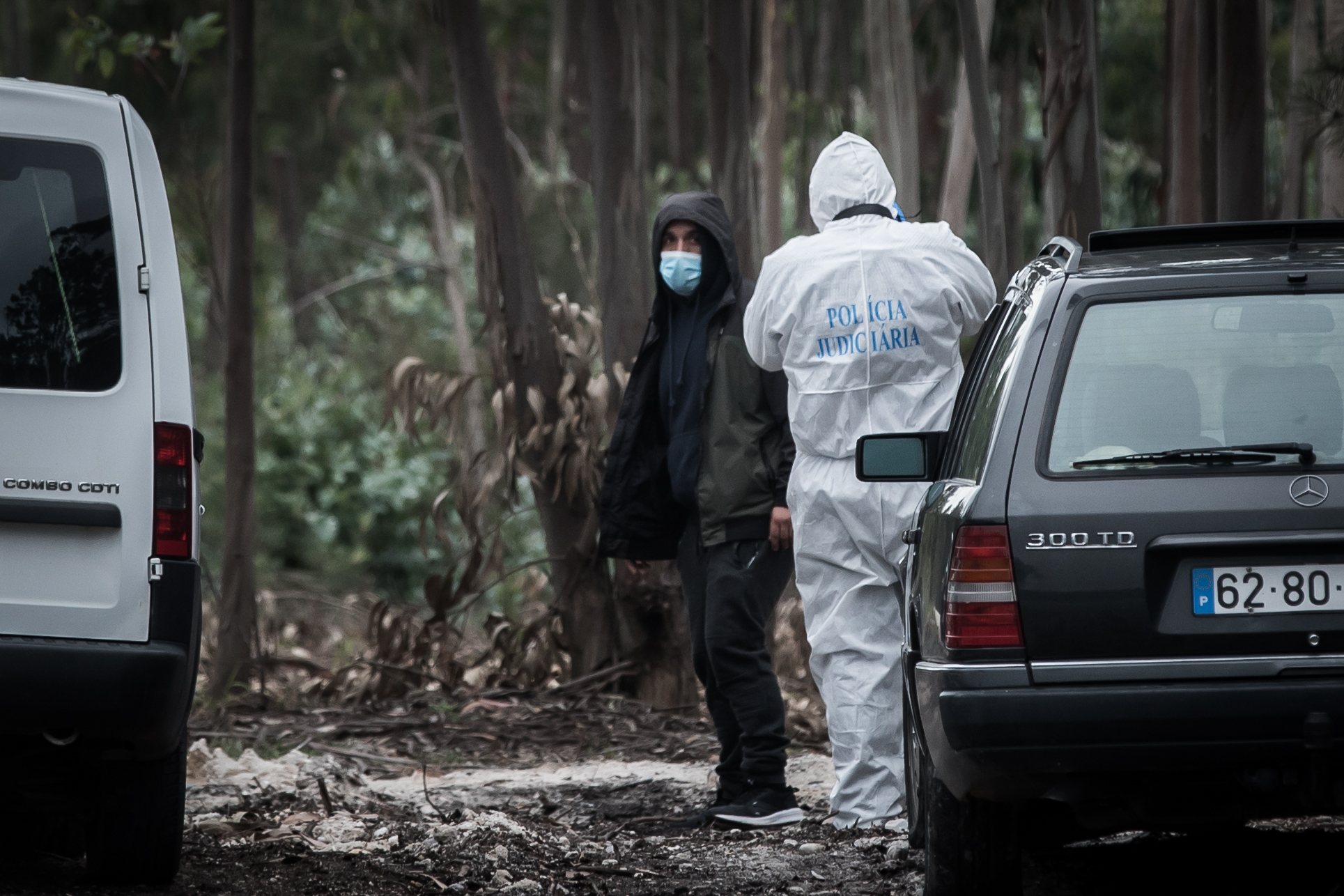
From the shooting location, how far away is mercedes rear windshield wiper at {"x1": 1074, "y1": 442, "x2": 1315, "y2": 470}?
12.2 feet

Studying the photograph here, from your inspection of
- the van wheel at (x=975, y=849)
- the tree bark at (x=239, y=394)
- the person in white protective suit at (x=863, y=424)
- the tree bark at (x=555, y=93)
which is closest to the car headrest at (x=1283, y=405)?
the van wheel at (x=975, y=849)

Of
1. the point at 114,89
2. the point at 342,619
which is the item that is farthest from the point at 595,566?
the point at 114,89

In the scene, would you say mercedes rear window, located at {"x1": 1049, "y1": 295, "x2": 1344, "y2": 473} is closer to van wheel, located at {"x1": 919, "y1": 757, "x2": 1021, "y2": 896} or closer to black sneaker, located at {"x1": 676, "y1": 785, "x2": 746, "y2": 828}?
van wheel, located at {"x1": 919, "y1": 757, "x2": 1021, "y2": 896}

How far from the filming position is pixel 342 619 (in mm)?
15625

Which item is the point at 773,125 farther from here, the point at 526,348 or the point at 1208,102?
the point at 526,348

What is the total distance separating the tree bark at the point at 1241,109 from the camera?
7.77 m

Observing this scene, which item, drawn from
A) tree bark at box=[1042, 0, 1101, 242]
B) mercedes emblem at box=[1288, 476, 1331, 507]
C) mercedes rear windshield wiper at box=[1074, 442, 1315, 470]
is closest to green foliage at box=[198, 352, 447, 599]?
tree bark at box=[1042, 0, 1101, 242]

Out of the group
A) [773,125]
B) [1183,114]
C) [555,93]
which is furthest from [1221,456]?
[555,93]

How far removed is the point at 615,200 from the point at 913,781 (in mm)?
5200

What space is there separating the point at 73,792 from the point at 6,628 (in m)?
0.69

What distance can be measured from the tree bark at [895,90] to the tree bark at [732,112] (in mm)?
1161

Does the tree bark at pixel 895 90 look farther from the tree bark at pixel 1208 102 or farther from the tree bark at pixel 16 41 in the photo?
the tree bark at pixel 16 41

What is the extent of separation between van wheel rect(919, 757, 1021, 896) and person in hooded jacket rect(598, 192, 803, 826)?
196cm

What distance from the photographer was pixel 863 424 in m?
5.88
